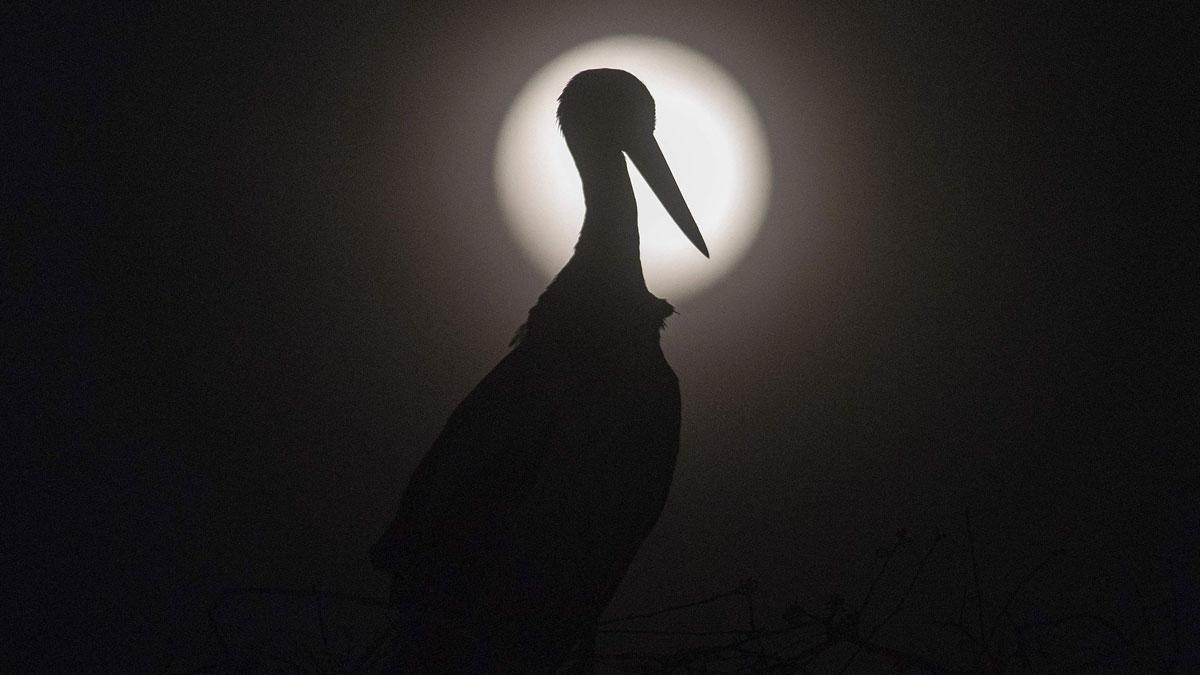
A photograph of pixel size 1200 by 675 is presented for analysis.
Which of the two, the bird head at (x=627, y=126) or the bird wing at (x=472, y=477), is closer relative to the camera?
the bird wing at (x=472, y=477)

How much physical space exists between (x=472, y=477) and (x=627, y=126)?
24.9 inches

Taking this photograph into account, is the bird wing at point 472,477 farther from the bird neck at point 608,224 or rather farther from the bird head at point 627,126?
the bird head at point 627,126

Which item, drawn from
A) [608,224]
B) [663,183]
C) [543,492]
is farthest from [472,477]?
[663,183]

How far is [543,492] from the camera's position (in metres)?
1.23

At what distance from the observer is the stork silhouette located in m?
1.16

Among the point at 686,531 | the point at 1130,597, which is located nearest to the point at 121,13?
the point at 686,531

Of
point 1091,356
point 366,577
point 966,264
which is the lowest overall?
point 366,577

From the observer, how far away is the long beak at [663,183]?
152 cm

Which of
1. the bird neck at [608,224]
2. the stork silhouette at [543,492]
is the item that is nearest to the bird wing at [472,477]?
the stork silhouette at [543,492]

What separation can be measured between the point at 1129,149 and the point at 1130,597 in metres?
1.35

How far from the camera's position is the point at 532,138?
8.56 ft

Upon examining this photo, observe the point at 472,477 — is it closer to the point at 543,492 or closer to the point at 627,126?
the point at 543,492

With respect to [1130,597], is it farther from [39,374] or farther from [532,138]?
[39,374]

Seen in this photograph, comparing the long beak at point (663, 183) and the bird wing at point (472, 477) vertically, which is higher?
the long beak at point (663, 183)
